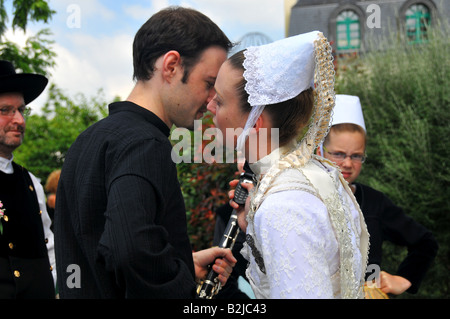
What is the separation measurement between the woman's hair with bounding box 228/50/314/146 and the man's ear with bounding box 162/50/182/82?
0.92 ft

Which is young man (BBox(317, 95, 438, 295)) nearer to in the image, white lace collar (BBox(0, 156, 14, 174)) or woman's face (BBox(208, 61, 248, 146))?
woman's face (BBox(208, 61, 248, 146))

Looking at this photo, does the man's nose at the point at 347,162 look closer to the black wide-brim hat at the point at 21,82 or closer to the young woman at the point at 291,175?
the young woman at the point at 291,175

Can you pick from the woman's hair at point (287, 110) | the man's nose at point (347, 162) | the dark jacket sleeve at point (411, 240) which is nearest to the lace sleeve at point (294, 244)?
the woman's hair at point (287, 110)

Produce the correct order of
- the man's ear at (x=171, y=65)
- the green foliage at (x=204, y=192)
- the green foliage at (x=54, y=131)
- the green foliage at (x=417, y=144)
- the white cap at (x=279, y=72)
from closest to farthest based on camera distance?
1. the white cap at (x=279, y=72)
2. the man's ear at (x=171, y=65)
3. the green foliage at (x=204, y=192)
4. the green foliage at (x=417, y=144)
5. the green foliage at (x=54, y=131)

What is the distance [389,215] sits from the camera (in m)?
3.62

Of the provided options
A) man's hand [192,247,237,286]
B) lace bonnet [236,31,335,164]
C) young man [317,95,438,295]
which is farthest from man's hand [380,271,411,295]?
lace bonnet [236,31,335,164]

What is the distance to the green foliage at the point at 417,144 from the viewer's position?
20.8ft

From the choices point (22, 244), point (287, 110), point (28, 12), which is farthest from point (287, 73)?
point (28, 12)

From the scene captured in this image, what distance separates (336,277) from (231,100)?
71 centimetres

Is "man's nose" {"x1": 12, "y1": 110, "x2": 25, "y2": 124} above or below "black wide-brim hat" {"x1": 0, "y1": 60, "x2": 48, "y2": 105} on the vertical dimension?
below

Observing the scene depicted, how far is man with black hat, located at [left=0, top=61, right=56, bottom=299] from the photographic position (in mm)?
3295

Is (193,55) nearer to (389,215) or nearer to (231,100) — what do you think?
(231,100)

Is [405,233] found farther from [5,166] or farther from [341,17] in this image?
[341,17]

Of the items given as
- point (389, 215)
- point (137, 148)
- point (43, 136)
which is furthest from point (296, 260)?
point (43, 136)
